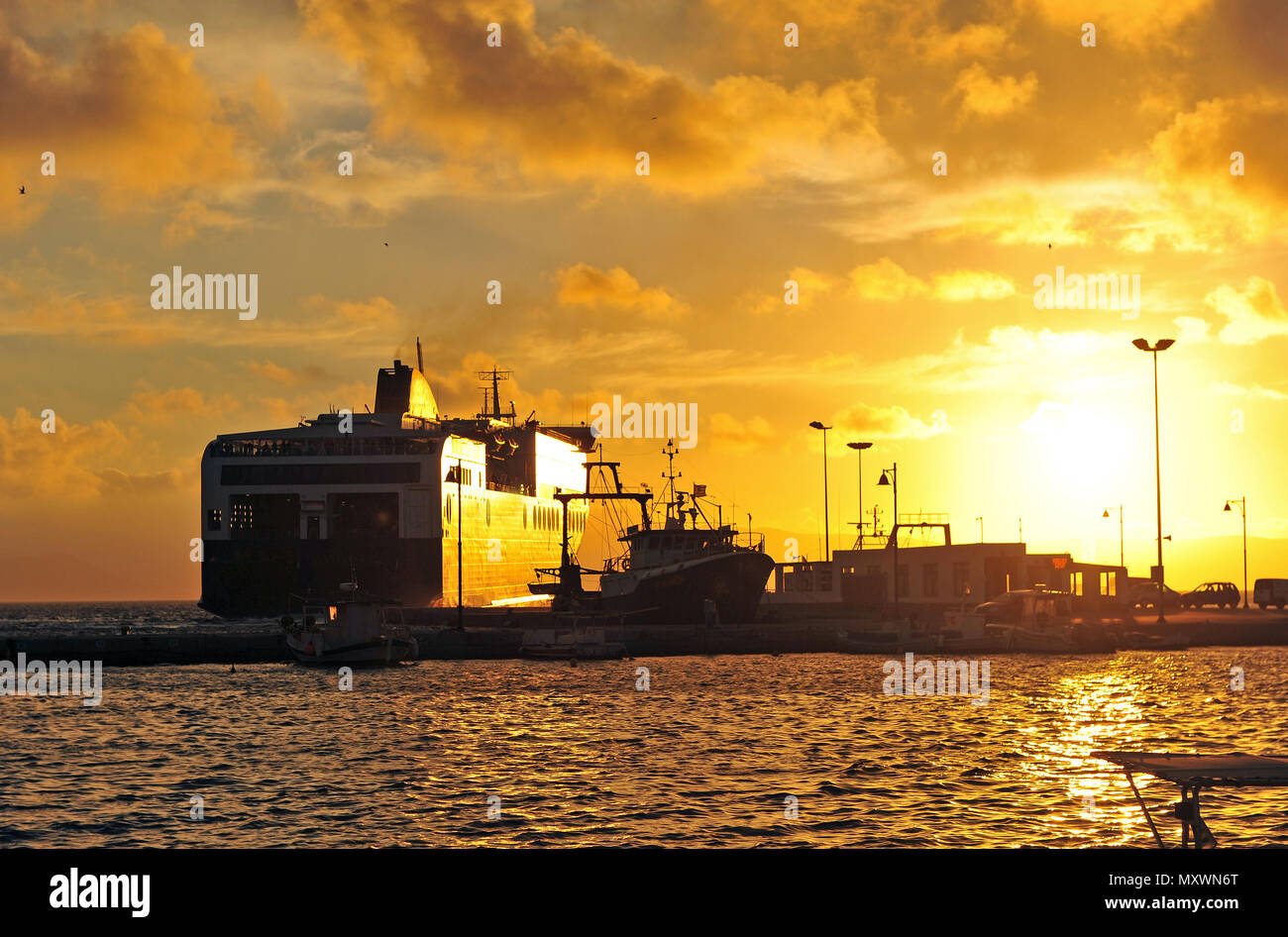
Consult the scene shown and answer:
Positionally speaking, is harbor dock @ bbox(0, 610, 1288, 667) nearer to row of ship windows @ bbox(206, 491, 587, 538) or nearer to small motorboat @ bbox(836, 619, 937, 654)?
small motorboat @ bbox(836, 619, 937, 654)

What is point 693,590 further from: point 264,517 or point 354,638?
point 264,517

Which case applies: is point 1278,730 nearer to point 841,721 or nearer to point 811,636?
point 841,721

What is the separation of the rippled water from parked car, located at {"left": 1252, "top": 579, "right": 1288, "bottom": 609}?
53623mm

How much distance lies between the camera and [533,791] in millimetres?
27500

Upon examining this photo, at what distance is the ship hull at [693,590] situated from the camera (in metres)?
87.7

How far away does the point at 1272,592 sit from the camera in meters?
107

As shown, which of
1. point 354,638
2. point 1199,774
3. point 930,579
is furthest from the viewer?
point 930,579

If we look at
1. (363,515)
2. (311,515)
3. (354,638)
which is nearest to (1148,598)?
(354,638)

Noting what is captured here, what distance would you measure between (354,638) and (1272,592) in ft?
260

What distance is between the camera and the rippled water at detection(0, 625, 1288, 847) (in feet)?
76.2

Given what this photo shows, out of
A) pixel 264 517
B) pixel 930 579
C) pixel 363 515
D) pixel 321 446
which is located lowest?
pixel 930 579
